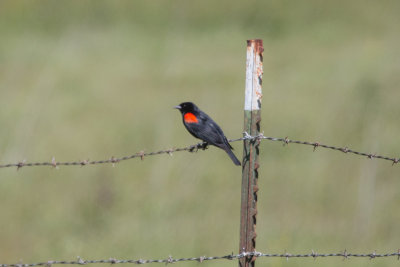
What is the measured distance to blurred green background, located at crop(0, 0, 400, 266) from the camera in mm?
8875

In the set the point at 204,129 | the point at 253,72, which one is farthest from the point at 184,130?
the point at 253,72

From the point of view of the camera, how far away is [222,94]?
16500 mm

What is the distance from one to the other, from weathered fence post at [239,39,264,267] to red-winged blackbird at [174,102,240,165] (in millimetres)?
1769

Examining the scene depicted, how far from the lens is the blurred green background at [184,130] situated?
8875 millimetres

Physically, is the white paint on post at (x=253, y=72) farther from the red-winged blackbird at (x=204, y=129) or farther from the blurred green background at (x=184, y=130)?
the blurred green background at (x=184, y=130)

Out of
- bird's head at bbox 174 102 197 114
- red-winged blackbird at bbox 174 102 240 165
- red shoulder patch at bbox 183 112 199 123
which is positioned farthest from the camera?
bird's head at bbox 174 102 197 114

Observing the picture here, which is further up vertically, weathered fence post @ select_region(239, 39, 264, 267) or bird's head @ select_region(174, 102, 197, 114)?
bird's head @ select_region(174, 102, 197, 114)

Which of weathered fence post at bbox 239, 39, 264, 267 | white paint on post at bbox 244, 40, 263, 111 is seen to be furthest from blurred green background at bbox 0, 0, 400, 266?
white paint on post at bbox 244, 40, 263, 111

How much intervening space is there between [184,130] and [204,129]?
6.61 m

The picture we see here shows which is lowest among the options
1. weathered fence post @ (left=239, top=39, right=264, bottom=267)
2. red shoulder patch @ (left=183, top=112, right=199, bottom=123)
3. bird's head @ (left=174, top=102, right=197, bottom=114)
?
weathered fence post @ (left=239, top=39, right=264, bottom=267)

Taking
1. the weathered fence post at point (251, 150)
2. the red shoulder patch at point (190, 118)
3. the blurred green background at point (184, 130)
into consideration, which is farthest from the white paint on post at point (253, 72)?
the blurred green background at point (184, 130)

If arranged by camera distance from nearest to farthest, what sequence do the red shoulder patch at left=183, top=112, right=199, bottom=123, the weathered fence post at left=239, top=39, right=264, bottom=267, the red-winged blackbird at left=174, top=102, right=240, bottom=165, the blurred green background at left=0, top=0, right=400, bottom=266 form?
the weathered fence post at left=239, top=39, right=264, bottom=267
the red-winged blackbird at left=174, top=102, right=240, bottom=165
the red shoulder patch at left=183, top=112, right=199, bottom=123
the blurred green background at left=0, top=0, right=400, bottom=266

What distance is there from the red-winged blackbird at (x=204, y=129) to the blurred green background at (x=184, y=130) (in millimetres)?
1619

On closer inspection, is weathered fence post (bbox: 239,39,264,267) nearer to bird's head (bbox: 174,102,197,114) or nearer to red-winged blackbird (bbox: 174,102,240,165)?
red-winged blackbird (bbox: 174,102,240,165)
